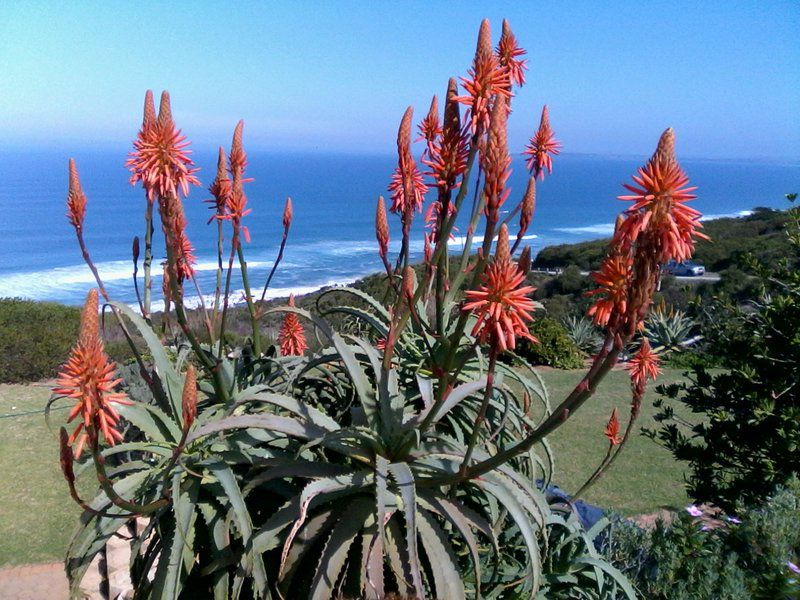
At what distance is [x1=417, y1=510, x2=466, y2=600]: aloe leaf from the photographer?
75.3 inches

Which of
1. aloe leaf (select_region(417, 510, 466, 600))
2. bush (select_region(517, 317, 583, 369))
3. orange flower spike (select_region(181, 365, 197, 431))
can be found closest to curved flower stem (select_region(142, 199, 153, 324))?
orange flower spike (select_region(181, 365, 197, 431))

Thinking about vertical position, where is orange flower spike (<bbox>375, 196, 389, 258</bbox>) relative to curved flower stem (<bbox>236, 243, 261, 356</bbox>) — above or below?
above

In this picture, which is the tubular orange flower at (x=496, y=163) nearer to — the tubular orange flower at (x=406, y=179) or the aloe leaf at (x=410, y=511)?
the tubular orange flower at (x=406, y=179)

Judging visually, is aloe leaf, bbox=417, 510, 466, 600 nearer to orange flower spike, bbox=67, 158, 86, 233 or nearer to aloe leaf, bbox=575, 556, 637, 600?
aloe leaf, bbox=575, 556, 637, 600

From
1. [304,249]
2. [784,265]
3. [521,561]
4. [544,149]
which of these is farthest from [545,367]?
[304,249]

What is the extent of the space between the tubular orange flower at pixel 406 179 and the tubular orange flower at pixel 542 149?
38cm

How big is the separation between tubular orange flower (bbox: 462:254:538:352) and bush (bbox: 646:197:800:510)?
2.81 metres

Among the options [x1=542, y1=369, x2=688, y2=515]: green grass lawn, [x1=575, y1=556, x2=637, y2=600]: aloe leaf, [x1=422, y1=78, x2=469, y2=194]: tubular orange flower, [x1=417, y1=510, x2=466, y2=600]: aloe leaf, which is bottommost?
[x1=542, y1=369, x2=688, y2=515]: green grass lawn

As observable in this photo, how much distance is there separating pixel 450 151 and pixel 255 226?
51.3m

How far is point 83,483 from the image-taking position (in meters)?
5.52

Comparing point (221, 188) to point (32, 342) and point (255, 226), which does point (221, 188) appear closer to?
point (32, 342)

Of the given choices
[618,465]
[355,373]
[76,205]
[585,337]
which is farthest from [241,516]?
[585,337]

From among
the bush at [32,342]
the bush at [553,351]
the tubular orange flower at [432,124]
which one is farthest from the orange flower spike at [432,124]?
the bush at [553,351]

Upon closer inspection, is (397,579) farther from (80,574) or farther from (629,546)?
(629,546)
